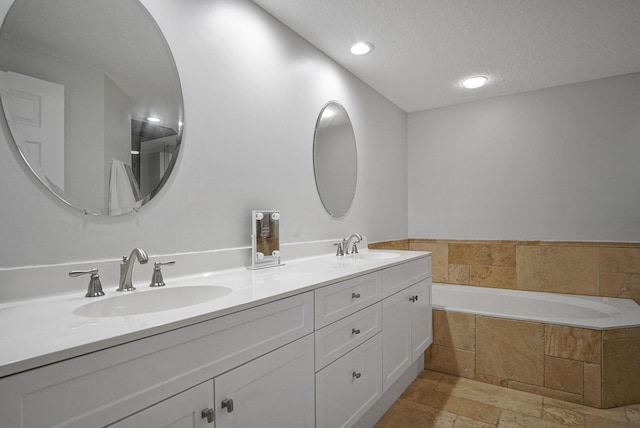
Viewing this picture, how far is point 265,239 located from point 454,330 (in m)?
1.75

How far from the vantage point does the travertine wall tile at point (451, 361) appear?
259cm

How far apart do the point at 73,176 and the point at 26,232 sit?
0.22 m

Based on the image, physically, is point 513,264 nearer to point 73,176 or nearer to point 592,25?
point 592,25

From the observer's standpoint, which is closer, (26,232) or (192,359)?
(192,359)

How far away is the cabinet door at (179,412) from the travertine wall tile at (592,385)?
242 cm

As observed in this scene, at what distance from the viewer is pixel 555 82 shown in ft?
9.84

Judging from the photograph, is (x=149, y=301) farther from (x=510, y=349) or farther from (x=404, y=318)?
A: (x=510, y=349)

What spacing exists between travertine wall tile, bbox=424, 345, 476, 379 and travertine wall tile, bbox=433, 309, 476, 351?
42mm

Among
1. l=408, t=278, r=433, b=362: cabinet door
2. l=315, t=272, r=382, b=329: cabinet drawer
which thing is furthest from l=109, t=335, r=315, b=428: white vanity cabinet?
l=408, t=278, r=433, b=362: cabinet door

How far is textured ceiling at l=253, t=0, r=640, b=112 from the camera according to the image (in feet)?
6.23

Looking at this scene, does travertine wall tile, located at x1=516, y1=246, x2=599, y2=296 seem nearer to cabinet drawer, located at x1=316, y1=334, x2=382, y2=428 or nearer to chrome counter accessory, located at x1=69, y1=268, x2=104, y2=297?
cabinet drawer, located at x1=316, y1=334, x2=382, y2=428

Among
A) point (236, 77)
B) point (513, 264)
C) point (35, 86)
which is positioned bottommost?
point (513, 264)

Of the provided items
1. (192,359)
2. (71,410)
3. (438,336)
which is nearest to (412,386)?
(438,336)

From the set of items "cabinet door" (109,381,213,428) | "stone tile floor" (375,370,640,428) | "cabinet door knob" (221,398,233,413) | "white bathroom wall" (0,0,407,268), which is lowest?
"stone tile floor" (375,370,640,428)
